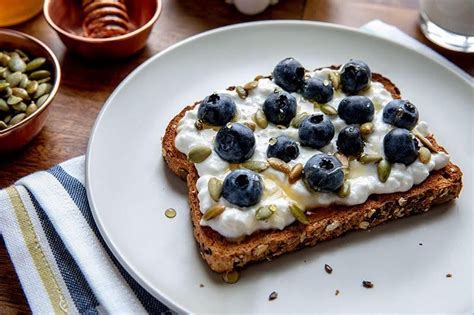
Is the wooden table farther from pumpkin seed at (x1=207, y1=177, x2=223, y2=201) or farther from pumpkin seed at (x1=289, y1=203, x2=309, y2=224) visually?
pumpkin seed at (x1=289, y1=203, x2=309, y2=224)

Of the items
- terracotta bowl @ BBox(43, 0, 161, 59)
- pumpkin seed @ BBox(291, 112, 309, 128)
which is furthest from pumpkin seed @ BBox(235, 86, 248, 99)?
terracotta bowl @ BBox(43, 0, 161, 59)

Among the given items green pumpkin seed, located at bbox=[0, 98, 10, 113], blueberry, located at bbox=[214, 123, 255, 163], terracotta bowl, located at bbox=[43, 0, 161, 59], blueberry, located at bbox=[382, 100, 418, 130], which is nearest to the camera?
blueberry, located at bbox=[214, 123, 255, 163]

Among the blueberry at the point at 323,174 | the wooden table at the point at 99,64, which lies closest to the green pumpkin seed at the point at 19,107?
the wooden table at the point at 99,64

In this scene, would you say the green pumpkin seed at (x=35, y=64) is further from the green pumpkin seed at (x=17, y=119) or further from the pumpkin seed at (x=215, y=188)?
the pumpkin seed at (x=215, y=188)

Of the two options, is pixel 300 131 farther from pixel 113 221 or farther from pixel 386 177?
pixel 113 221

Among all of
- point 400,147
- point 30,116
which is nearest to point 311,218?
point 400,147
